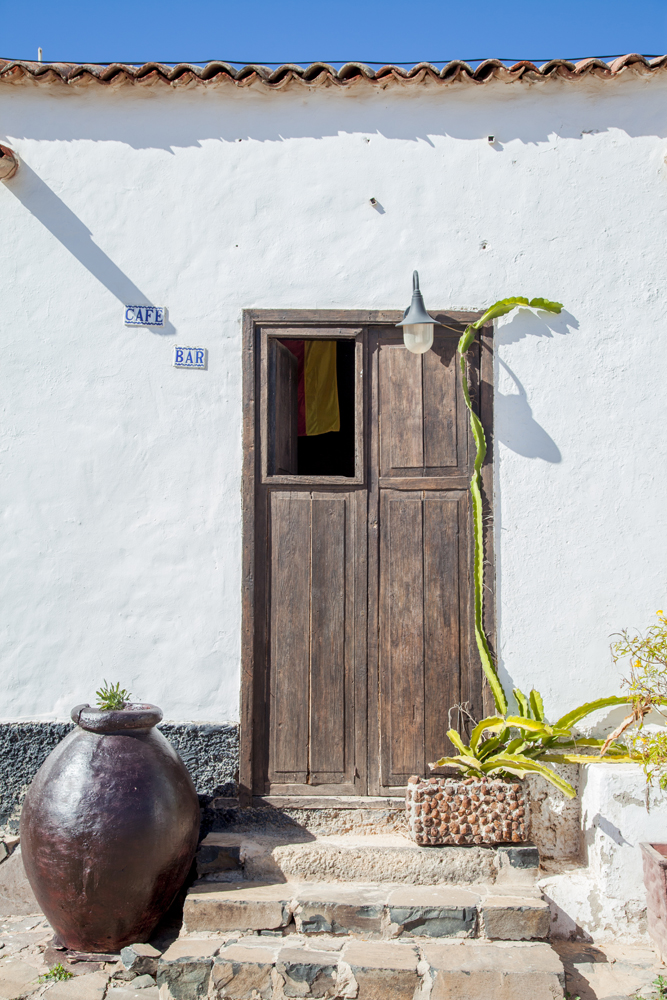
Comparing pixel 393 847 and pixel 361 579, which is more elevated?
pixel 361 579

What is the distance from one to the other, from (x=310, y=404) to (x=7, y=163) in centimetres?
232

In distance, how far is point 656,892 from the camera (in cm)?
365

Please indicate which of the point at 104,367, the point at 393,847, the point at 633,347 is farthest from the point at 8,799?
the point at 633,347

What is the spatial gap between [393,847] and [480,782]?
538mm

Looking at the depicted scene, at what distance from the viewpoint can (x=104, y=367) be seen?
4465 mm

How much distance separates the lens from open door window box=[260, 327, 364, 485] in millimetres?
4438

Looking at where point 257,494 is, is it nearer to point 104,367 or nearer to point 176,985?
point 104,367

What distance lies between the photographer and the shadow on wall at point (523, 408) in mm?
4383

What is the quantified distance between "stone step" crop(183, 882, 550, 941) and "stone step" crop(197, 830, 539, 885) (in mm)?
66

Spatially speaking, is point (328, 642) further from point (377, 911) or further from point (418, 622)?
point (377, 911)

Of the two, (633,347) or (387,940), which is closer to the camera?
(387,940)

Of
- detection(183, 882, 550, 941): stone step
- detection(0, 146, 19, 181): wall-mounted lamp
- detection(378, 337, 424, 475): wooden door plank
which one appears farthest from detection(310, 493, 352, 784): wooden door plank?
detection(0, 146, 19, 181): wall-mounted lamp

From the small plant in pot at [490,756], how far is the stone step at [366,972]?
52cm

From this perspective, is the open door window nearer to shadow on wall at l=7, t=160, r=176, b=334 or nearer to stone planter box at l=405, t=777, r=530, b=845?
shadow on wall at l=7, t=160, r=176, b=334
